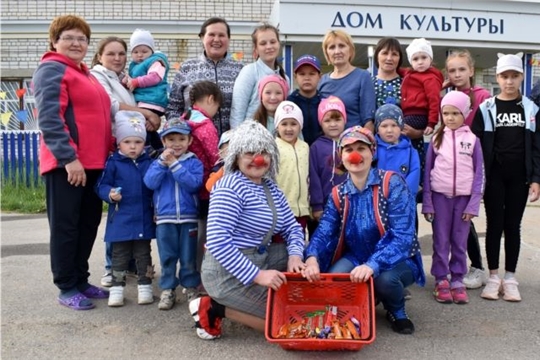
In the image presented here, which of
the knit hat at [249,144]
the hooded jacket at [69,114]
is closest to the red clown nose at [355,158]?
the knit hat at [249,144]

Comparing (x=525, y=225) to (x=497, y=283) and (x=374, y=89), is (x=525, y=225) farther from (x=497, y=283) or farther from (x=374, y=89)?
(x=374, y=89)

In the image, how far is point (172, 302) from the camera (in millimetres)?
3762

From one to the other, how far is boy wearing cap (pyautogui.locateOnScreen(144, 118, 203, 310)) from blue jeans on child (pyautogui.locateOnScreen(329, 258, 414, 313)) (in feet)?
3.49

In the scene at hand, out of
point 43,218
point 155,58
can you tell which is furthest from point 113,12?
point 155,58

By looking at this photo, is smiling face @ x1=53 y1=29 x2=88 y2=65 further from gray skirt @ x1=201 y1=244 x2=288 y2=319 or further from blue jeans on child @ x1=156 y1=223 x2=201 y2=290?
gray skirt @ x1=201 y1=244 x2=288 y2=319

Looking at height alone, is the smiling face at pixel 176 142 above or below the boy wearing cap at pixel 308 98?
below

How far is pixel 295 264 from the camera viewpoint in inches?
124

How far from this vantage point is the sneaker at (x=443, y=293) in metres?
3.87

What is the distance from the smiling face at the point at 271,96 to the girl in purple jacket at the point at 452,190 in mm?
1243

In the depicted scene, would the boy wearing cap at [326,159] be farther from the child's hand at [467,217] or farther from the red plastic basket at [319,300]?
the child's hand at [467,217]

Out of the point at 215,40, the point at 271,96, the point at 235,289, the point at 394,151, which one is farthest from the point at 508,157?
the point at 215,40

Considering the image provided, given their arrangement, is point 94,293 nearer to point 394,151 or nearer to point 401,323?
point 401,323

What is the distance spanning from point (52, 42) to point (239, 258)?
212 cm

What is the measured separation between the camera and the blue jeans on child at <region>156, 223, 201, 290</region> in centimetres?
371
